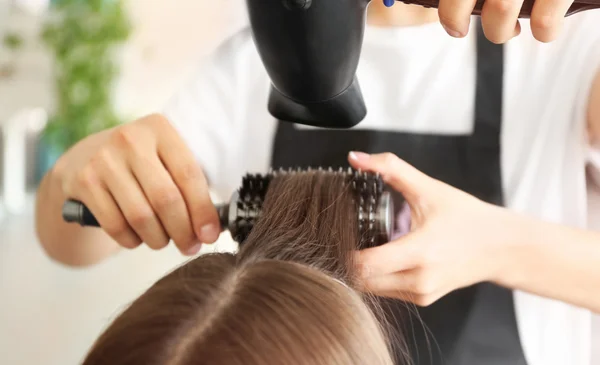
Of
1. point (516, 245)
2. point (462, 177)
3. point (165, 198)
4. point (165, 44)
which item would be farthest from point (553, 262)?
point (165, 44)

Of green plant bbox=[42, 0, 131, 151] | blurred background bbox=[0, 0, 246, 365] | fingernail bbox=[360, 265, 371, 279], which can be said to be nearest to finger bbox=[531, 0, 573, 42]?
fingernail bbox=[360, 265, 371, 279]

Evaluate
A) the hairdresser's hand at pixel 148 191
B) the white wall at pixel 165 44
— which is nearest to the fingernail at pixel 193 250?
the hairdresser's hand at pixel 148 191

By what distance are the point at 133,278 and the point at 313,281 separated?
37.4 inches

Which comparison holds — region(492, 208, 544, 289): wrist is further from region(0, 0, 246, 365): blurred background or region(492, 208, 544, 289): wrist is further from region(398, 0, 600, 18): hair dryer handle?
region(0, 0, 246, 365): blurred background

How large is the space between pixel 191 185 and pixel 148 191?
0.04 m

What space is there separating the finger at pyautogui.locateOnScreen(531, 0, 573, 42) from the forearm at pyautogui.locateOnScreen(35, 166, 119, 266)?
0.60 meters

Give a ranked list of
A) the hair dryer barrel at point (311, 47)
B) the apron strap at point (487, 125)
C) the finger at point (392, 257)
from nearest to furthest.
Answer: the hair dryer barrel at point (311, 47) < the finger at point (392, 257) < the apron strap at point (487, 125)

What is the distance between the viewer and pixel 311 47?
15.0 inches

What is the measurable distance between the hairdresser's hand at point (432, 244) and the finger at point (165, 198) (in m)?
0.18

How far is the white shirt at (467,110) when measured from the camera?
25.9 inches

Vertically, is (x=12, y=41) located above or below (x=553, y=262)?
above

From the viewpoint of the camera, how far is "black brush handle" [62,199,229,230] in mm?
555

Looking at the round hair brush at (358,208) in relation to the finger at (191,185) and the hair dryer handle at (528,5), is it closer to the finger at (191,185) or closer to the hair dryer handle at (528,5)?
the finger at (191,185)

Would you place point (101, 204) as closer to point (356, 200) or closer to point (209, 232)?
point (209, 232)
